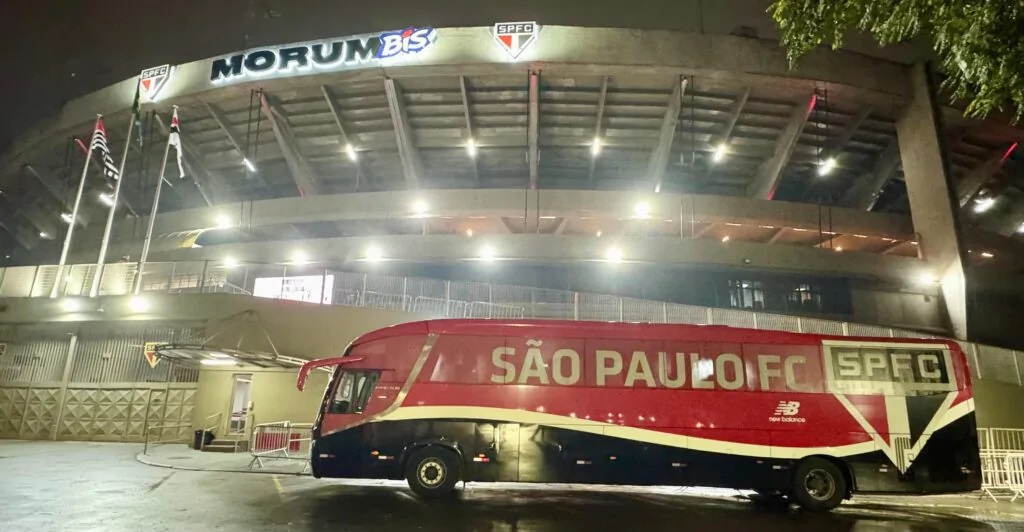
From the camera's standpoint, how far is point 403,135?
78.6ft

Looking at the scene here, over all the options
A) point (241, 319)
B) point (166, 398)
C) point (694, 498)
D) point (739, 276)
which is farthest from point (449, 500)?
point (739, 276)

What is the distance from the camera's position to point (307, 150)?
86.1ft

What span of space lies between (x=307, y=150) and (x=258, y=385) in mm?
13526

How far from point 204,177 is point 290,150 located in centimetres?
698

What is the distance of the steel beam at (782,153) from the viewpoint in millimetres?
22812

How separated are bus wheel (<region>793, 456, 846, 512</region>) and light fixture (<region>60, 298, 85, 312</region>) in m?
23.0

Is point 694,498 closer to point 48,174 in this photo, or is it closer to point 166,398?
point 166,398

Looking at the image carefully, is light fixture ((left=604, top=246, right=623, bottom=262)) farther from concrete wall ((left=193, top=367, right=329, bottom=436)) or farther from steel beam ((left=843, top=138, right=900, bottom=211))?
steel beam ((left=843, top=138, right=900, bottom=211))

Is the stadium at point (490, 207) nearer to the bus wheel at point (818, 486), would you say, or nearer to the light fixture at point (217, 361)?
the light fixture at point (217, 361)

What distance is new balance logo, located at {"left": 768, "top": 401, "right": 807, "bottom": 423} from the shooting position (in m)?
9.54

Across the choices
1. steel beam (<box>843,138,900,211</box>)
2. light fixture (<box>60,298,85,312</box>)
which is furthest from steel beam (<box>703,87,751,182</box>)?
light fixture (<box>60,298,85,312</box>)

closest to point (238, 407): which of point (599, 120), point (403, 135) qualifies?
point (403, 135)

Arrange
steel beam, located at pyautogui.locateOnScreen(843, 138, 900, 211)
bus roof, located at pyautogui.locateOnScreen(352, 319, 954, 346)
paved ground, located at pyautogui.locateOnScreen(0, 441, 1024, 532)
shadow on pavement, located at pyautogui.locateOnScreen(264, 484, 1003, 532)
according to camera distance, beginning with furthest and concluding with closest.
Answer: steel beam, located at pyautogui.locateOnScreen(843, 138, 900, 211), bus roof, located at pyautogui.locateOnScreen(352, 319, 954, 346), shadow on pavement, located at pyautogui.locateOnScreen(264, 484, 1003, 532), paved ground, located at pyautogui.locateOnScreen(0, 441, 1024, 532)

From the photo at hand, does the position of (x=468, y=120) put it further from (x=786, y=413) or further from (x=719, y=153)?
(x=786, y=413)
